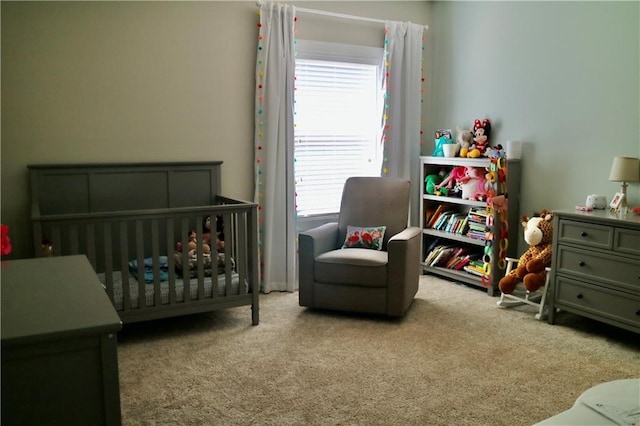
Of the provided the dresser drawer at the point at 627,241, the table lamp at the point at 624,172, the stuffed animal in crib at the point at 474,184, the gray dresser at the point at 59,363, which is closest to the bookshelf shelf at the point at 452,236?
the stuffed animal in crib at the point at 474,184

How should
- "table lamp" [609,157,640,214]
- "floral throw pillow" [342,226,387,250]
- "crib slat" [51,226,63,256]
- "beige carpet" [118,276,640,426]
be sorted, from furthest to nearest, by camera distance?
"floral throw pillow" [342,226,387,250]
"table lamp" [609,157,640,214]
"crib slat" [51,226,63,256]
"beige carpet" [118,276,640,426]

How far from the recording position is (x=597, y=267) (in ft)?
10.9

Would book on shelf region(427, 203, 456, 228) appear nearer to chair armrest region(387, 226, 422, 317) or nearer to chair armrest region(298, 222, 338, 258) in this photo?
chair armrest region(298, 222, 338, 258)

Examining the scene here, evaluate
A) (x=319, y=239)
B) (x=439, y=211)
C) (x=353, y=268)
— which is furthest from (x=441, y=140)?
(x=353, y=268)

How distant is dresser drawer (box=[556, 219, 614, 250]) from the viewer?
10.7 ft

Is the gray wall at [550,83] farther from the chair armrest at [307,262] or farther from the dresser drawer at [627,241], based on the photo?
the chair armrest at [307,262]

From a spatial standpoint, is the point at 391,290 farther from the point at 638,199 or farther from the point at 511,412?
the point at 638,199

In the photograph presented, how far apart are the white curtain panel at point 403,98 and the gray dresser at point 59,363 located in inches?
149

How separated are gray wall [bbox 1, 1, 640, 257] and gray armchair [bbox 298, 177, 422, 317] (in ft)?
2.84

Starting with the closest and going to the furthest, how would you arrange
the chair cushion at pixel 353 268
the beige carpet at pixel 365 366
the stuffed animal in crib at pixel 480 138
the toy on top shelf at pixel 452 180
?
the beige carpet at pixel 365 366 → the chair cushion at pixel 353 268 → the stuffed animal in crib at pixel 480 138 → the toy on top shelf at pixel 452 180

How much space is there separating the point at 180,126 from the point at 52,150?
884 mm

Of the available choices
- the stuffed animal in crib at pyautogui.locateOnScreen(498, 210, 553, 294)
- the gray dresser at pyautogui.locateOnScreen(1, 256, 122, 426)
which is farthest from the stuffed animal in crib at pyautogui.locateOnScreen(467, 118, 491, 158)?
the gray dresser at pyautogui.locateOnScreen(1, 256, 122, 426)

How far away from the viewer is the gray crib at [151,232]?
326cm

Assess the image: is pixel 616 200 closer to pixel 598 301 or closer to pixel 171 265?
pixel 598 301
